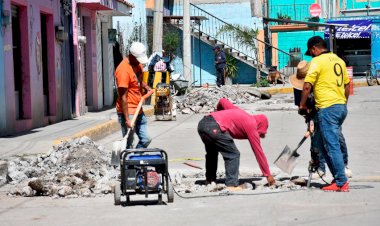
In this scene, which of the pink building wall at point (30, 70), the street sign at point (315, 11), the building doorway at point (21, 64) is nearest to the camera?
the pink building wall at point (30, 70)

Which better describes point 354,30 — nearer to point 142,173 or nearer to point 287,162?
point 287,162

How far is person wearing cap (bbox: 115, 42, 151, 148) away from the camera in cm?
1212

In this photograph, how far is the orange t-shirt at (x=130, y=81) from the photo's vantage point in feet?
40.0

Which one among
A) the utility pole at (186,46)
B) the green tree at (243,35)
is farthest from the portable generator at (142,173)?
the green tree at (243,35)

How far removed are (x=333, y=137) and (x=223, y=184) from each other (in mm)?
1599

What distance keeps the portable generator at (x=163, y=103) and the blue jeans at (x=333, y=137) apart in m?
13.7

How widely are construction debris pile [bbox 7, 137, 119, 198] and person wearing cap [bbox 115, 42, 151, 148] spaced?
66cm

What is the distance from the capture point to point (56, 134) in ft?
62.5

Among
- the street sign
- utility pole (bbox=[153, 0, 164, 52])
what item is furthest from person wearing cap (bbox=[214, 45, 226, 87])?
the street sign

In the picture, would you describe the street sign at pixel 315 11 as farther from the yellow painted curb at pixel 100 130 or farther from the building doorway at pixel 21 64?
the building doorway at pixel 21 64

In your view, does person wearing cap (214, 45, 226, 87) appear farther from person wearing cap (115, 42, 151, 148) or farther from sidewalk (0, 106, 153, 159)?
person wearing cap (115, 42, 151, 148)

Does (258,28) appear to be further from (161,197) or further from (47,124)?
(161,197)

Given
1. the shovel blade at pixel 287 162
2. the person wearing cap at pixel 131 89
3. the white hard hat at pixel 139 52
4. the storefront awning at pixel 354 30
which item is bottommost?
the shovel blade at pixel 287 162

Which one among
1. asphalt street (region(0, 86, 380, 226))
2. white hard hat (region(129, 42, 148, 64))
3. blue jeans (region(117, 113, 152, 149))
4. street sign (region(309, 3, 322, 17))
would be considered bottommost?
asphalt street (region(0, 86, 380, 226))
